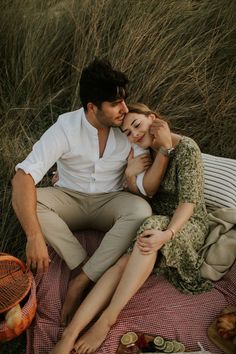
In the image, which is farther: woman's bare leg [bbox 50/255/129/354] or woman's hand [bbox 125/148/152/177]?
woman's hand [bbox 125/148/152/177]

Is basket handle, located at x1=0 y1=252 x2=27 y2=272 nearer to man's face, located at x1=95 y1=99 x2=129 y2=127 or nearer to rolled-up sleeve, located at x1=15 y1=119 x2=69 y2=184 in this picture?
rolled-up sleeve, located at x1=15 y1=119 x2=69 y2=184

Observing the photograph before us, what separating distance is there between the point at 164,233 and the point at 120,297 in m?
0.43

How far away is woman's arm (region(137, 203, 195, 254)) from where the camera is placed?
2.64 m

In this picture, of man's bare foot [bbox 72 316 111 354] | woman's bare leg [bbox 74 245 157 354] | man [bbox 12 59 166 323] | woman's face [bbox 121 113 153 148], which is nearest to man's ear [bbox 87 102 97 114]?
man [bbox 12 59 166 323]

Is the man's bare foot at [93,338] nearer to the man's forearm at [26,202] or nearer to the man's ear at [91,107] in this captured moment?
Result: the man's forearm at [26,202]

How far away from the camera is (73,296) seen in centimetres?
276

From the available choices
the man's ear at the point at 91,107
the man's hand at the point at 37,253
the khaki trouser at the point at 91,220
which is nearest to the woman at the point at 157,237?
the khaki trouser at the point at 91,220

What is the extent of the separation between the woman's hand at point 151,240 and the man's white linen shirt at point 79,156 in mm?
436

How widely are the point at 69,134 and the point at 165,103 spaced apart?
1.36m

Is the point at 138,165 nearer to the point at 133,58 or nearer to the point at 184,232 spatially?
the point at 184,232

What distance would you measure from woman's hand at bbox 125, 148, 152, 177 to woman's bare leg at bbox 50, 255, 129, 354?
555mm

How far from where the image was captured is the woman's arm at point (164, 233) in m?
2.64

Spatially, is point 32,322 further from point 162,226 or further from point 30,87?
point 30,87

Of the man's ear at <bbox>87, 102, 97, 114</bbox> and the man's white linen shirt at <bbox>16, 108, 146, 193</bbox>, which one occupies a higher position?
the man's ear at <bbox>87, 102, 97, 114</bbox>
